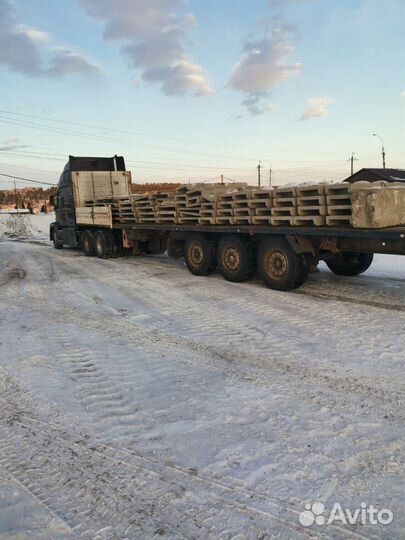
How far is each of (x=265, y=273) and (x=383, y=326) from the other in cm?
301

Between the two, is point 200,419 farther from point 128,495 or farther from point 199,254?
point 199,254

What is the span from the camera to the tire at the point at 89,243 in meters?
14.9

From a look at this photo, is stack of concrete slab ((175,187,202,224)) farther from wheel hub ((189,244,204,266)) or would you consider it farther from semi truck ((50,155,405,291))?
wheel hub ((189,244,204,266))

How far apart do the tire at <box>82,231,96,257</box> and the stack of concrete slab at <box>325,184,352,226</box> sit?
980cm

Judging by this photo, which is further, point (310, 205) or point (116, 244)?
point (116, 244)

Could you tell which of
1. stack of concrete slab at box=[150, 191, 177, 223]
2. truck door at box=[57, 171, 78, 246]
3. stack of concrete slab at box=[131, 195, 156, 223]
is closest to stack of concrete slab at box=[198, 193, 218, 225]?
stack of concrete slab at box=[150, 191, 177, 223]

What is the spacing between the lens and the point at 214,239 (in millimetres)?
9828

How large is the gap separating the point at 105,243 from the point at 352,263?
8.12 metres

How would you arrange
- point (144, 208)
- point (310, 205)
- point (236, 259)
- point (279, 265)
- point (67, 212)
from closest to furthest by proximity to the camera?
point (310, 205) → point (279, 265) → point (236, 259) → point (144, 208) → point (67, 212)

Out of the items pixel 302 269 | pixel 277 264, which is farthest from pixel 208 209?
pixel 302 269

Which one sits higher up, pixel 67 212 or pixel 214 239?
pixel 67 212

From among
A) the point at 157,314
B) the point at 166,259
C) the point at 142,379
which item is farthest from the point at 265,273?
the point at 166,259

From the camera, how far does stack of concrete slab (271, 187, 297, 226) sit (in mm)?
7527

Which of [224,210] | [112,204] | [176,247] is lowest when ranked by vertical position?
[176,247]
